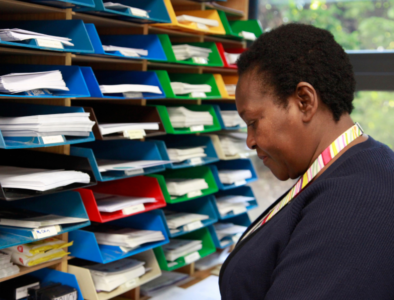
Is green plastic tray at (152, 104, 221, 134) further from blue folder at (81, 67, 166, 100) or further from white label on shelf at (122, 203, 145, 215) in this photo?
white label on shelf at (122, 203, 145, 215)

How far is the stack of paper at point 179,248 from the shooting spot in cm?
220

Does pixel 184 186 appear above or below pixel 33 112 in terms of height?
below

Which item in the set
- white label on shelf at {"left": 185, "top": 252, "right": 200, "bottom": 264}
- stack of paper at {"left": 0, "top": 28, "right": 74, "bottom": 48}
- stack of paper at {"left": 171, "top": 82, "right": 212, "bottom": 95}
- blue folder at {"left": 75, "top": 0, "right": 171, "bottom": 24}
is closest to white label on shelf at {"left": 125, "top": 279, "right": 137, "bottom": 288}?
white label on shelf at {"left": 185, "top": 252, "right": 200, "bottom": 264}

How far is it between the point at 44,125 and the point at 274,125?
806 mm

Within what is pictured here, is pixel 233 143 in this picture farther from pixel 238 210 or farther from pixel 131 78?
pixel 131 78

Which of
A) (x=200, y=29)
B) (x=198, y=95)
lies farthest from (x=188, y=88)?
(x=200, y=29)

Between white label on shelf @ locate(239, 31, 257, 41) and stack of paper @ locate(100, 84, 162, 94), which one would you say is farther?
white label on shelf @ locate(239, 31, 257, 41)

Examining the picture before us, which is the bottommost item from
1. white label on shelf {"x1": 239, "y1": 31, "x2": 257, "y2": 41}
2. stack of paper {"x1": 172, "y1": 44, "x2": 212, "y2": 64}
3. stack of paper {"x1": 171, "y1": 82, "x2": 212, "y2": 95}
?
stack of paper {"x1": 171, "y1": 82, "x2": 212, "y2": 95}

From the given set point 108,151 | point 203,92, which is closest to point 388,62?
point 203,92

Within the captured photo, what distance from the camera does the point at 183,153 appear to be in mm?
2201

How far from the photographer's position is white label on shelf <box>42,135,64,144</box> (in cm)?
141

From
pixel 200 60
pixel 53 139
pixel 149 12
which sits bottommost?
pixel 53 139

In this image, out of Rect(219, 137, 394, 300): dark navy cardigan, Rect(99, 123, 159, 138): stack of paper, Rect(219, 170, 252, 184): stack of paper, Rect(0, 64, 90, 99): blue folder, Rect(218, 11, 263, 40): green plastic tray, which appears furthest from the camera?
Rect(218, 11, 263, 40): green plastic tray

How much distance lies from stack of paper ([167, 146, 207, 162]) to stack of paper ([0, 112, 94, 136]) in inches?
27.7
